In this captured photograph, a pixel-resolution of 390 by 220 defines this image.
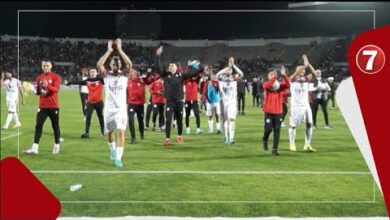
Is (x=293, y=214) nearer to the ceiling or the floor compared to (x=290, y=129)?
nearer to the floor

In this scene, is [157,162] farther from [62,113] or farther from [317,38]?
[317,38]

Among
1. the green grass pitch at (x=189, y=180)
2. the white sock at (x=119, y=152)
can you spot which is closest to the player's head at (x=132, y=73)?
the green grass pitch at (x=189, y=180)

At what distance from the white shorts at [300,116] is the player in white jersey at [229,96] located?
2.11 ft

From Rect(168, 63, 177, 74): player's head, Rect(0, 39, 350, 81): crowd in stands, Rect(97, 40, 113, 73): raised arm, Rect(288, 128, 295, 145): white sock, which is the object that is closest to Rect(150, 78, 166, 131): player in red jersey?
Rect(168, 63, 177, 74): player's head

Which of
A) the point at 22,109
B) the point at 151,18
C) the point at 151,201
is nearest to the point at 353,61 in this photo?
the point at 151,18

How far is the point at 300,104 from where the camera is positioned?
466cm

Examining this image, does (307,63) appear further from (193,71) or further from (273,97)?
(273,97)

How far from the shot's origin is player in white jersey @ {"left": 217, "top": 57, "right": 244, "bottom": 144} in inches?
143

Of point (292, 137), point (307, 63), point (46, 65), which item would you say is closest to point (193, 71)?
point (307, 63)

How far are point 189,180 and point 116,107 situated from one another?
820mm

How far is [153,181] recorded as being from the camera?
4.13 meters

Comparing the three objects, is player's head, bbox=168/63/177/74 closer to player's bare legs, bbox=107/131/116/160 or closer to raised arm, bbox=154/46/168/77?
raised arm, bbox=154/46/168/77

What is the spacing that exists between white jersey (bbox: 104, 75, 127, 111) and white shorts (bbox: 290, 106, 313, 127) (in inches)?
65.3

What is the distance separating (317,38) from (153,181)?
5.49 ft
